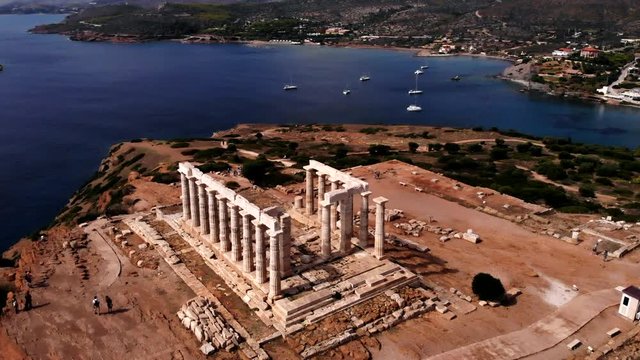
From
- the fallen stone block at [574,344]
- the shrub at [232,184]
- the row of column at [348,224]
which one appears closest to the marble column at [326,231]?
the row of column at [348,224]

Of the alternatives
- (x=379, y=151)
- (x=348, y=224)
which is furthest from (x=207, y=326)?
(x=379, y=151)

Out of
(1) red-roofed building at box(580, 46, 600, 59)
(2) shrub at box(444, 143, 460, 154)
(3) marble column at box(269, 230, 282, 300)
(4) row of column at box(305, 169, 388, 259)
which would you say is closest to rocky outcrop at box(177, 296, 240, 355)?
(3) marble column at box(269, 230, 282, 300)

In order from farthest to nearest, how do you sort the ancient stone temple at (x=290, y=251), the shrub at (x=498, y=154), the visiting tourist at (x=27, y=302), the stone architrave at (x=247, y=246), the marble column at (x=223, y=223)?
the shrub at (x=498, y=154), the marble column at (x=223, y=223), the visiting tourist at (x=27, y=302), the stone architrave at (x=247, y=246), the ancient stone temple at (x=290, y=251)

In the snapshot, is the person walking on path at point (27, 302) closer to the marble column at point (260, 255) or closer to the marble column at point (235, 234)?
the marble column at point (235, 234)

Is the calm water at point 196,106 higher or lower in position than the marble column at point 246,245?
lower

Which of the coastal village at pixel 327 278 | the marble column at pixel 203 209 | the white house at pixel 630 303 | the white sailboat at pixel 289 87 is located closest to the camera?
the coastal village at pixel 327 278

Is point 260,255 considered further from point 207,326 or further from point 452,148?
point 452,148

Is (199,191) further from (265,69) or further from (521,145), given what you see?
(265,69)
